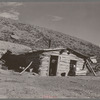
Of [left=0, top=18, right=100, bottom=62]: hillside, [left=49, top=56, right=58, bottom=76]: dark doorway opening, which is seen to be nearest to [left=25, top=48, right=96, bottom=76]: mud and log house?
[left=49, top=56, right=58, bottom=76]: dark doorway opening

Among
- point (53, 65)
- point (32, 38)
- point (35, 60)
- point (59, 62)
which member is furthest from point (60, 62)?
point (32, 38)

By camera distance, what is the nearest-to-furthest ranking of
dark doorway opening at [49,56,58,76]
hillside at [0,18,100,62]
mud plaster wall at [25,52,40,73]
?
mud plaster wall at [25,52,40,73]
dark doorway opening at [49,56,58,76]
hillside at [0,18,100,62]

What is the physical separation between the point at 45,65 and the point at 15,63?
4.06m

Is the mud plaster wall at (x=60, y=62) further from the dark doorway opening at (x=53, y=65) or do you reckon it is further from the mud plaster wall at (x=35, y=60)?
the dark doorway opening at (x=53, y=65)

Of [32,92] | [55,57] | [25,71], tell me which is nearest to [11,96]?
[32,92]

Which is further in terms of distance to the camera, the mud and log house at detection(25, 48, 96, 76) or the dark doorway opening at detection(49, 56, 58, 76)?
the dark doorway opening at detection(49, 56, 58, 76)

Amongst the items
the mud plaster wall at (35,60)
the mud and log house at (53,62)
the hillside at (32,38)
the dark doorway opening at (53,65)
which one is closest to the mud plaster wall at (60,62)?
the mud and log house at (53,62)

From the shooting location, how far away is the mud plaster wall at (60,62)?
19.4 m

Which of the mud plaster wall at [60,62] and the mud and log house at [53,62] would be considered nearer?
the mud plaster wall at [60,62]

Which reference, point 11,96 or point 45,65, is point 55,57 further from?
point 11,96

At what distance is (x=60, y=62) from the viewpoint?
20.6m

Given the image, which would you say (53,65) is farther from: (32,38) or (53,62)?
(32,38)

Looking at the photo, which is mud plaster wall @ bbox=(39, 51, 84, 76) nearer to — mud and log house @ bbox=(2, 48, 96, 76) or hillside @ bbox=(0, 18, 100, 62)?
mud and log house @ bbox=(2, 48, 96, 76)

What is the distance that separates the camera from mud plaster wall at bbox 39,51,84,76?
1935 cm
